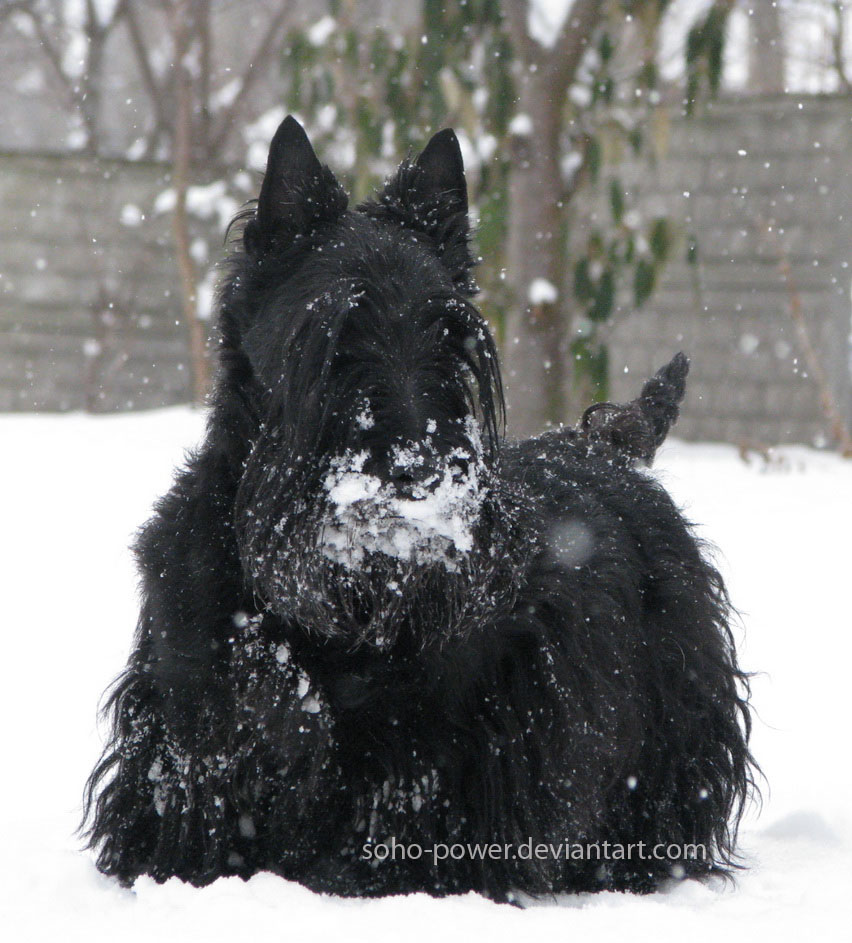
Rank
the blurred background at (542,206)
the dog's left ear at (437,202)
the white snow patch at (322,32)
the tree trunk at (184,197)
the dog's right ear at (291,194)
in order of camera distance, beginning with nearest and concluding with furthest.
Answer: the dog's right ear at (291,194)
the dog's left ear at (437,202)
the blurred background at (542,206)
the white snow patch at (322,32)
the tree trunk at (184,197)

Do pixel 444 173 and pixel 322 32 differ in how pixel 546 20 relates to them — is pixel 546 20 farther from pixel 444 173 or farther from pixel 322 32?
pixel 444 173

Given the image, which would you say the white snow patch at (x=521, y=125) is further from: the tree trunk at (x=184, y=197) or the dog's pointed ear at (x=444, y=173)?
the dog's pointed ear at (x=444, y=173)

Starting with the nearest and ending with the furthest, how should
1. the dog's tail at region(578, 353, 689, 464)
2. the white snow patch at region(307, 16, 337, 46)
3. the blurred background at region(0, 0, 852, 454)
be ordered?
1. the dog's tail at region(578, 353, 689, 464)
2. the blurred background at region(0, 0, 852, 454)
3. the white snow patch at region(307, 16, 337, 46)

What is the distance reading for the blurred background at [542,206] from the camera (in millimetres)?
8242

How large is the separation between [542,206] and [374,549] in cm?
665

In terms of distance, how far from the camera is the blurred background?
824 centimetres

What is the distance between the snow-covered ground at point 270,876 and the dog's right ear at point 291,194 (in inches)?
49.2

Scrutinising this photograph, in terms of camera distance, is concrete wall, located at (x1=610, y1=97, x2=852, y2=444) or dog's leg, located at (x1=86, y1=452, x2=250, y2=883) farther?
concrete wall, located at (x1=610, y1=97, x2=852, y2=444)

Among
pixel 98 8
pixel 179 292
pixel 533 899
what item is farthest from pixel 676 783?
pixel 98 8

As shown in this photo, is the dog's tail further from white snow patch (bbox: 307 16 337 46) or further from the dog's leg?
white snow patch (bbox: 307 16 337 46)

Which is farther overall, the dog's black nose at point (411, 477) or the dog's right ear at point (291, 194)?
the dog's right ear at point (291, 194)

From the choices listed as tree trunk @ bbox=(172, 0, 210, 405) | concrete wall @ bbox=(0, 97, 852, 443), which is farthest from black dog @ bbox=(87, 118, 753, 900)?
concrete wall @ bbox=(0, 97, 852, 443)

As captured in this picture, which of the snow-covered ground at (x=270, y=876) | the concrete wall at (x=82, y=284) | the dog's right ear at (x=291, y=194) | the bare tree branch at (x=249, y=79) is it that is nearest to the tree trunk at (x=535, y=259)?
the snow-covered ground at (x=270, y=876)

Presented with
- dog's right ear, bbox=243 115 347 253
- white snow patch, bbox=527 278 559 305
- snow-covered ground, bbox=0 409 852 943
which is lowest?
snow-covered ground, bbox=0 409 852 943
